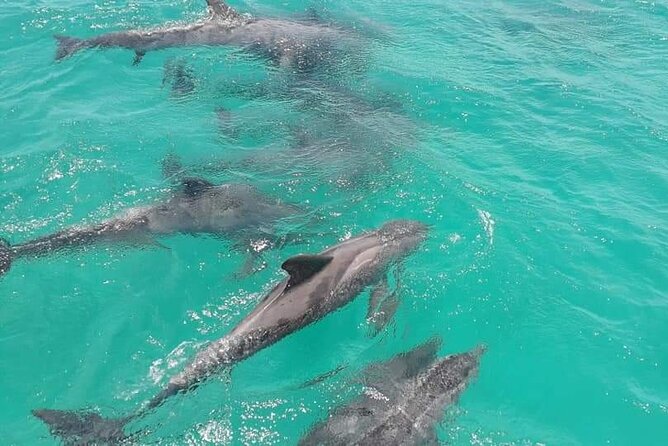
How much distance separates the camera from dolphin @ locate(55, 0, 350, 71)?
21422 mm

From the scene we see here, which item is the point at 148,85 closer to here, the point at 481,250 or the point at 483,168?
the point at 483,168

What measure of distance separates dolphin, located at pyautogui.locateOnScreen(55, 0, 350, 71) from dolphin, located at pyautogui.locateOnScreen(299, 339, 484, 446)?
44.0ft

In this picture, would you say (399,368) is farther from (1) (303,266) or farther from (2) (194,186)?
(2) (194,186)

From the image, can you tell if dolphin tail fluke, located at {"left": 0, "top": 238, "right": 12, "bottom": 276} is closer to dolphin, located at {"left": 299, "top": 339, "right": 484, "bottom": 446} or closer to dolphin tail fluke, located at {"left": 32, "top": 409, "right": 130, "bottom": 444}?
dolphin tail fluke, located at {"left": 32, "top": 409, "right": 130, "bottom": 444}

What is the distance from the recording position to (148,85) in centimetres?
2048

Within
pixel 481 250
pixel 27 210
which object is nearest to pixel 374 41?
pixel 481 250

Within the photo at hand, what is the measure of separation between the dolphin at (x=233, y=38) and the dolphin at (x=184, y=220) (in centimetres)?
842

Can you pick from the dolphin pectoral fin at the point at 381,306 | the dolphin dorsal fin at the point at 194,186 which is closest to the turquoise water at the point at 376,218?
the dolphin pectoral fin at the point at 381,306

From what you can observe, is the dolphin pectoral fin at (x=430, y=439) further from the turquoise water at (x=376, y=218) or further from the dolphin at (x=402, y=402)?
the turquoise water at (x=376, y=218)

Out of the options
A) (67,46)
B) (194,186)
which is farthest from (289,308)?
(67,46)

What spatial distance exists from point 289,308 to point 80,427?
13.4ft

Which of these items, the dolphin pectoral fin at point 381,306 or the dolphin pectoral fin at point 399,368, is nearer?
the dolphin pectoral fin at point 399,368

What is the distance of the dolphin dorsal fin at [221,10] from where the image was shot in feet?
75.5

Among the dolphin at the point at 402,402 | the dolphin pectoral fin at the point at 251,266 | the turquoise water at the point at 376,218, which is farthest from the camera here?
the dolphin pectoral fin at the point at 251,266
